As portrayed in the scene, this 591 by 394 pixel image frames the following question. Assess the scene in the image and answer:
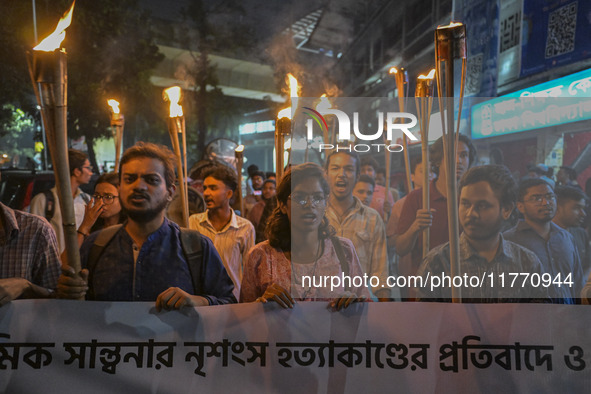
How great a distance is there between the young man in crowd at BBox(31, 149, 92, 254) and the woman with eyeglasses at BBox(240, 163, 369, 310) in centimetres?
240

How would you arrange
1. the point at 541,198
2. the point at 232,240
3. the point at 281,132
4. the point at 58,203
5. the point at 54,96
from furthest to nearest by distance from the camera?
1. the point at 58,203
2. the point at 232,240
3. the point at 281,132
4. the point at 541,198
5. the point at 54,96

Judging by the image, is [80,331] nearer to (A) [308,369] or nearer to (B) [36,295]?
(B) [36,295]

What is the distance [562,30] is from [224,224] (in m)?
5.66

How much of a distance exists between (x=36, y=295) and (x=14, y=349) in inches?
9.1

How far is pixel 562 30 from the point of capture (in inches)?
265

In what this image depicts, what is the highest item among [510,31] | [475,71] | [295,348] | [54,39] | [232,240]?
[510,31]

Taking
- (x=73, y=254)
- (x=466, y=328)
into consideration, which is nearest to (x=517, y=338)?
(x=466, y=328)

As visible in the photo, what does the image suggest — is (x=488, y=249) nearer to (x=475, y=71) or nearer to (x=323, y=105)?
(x=323, y=105)

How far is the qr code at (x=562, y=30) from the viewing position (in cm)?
648

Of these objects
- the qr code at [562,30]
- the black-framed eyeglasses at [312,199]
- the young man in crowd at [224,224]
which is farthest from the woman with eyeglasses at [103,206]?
the qr code at [562,30]

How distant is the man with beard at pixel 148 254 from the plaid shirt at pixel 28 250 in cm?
26

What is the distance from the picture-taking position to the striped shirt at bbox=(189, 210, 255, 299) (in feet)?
11.6

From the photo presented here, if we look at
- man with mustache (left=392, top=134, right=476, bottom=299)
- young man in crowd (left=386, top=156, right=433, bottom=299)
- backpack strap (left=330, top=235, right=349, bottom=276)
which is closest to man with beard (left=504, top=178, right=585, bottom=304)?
man with mustache (left=392, top=134, right=476, bottom=299)

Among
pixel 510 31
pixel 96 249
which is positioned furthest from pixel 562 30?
pixel 96 249
